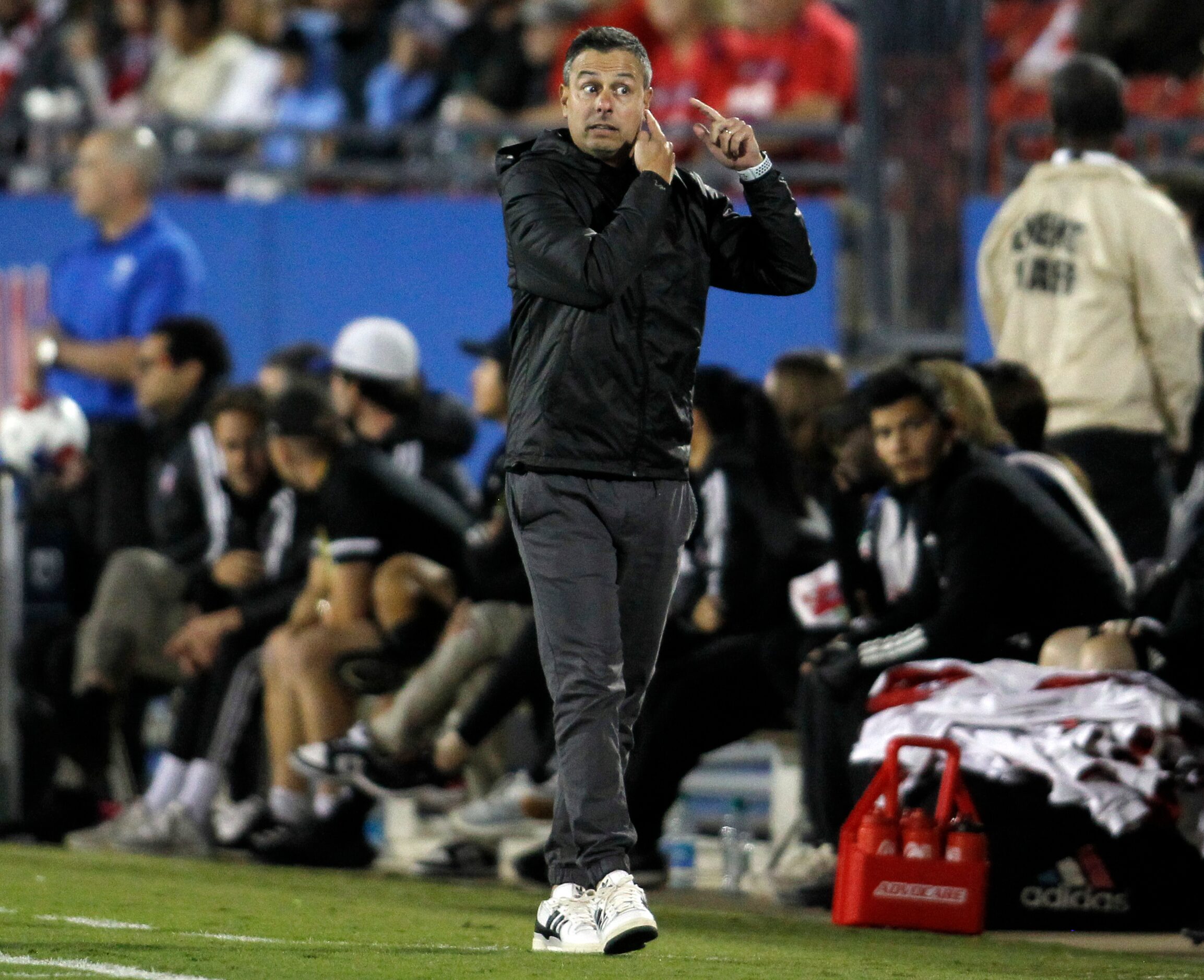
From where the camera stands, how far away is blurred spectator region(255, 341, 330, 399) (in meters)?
10.5

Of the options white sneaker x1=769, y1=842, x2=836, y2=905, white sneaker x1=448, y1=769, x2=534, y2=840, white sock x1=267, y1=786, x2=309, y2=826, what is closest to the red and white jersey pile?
white sneaker x1=769, y1=842, x2=836, y2=905

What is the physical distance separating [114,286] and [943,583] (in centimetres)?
516

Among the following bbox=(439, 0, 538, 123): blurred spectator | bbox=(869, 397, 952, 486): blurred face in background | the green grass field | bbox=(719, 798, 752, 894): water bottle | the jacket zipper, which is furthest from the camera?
bbox=(439, 0, 538, 123): blurred spectator

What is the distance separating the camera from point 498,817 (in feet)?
28.4

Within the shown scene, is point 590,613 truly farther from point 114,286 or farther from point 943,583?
point 114,286

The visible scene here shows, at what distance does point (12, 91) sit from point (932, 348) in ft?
20.3

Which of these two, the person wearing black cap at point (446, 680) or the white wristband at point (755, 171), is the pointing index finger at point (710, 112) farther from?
the person wearing black cap at point (446, 680)

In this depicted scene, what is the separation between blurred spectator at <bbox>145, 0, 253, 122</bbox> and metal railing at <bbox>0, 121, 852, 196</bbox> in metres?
1.09

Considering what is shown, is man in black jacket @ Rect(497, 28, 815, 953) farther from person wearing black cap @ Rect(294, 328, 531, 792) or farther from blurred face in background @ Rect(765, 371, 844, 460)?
blurred face in background @ Rect(765, 371, 844, 460)

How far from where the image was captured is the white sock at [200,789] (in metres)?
9.36

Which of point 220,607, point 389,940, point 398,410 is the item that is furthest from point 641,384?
point 220,607

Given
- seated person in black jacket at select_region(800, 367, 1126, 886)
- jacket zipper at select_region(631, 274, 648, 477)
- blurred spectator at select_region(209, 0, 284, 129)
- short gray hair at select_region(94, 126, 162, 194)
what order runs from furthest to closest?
1. blurred spectator at select_region(209, 0, 284, 129)
2. short gray hair at select_region(94, 126, 162, 194)
3. seated person in black jacket at select_region(800, 367, 1126, 886)
4. jacket zipper at select_region(631, 274, 648, 477)

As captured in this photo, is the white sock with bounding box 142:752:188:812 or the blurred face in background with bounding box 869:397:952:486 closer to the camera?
the blurred face in background with bounding box 869:397:952:486

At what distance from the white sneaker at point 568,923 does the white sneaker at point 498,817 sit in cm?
298
